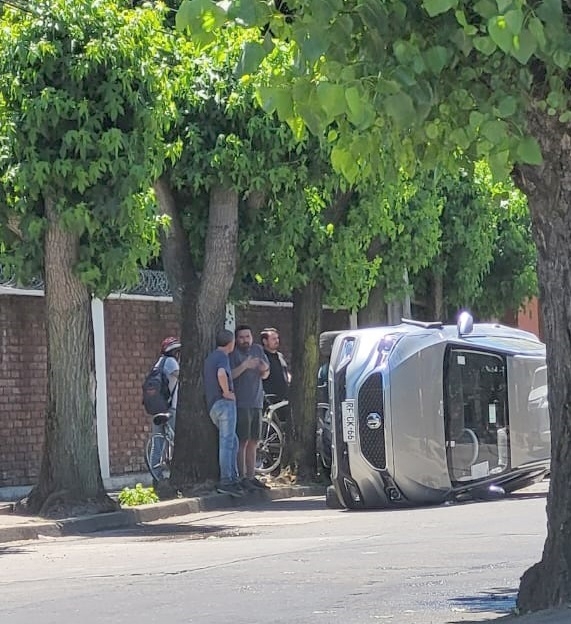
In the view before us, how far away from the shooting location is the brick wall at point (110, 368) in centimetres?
1825

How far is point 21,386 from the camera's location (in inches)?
728

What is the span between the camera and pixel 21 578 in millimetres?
10031

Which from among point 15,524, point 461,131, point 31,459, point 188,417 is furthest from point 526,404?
point 461,131

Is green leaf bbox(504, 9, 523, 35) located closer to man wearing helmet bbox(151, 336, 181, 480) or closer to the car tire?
the car tire

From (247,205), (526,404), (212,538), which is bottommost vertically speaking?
(212,538)

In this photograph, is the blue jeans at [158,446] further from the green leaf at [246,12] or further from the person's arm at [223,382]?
the green leaf at [246,12]

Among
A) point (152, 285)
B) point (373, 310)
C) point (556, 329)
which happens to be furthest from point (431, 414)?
point (556, 329)

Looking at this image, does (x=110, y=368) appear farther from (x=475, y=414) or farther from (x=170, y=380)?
(x=475, y=414)

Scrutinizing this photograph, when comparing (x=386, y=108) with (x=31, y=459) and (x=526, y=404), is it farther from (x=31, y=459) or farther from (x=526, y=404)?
(x=31, y=459)

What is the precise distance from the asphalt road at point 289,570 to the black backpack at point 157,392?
12.3 ft

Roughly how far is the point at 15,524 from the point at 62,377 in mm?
1789

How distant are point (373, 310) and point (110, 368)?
4.51 meters

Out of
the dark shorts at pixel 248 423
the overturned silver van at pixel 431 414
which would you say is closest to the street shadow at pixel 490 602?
the overturned silver van at pixel 431 414

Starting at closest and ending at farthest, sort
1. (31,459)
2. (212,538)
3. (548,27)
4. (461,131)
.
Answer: (548,27), (461,131), (212,538), (31,459)
